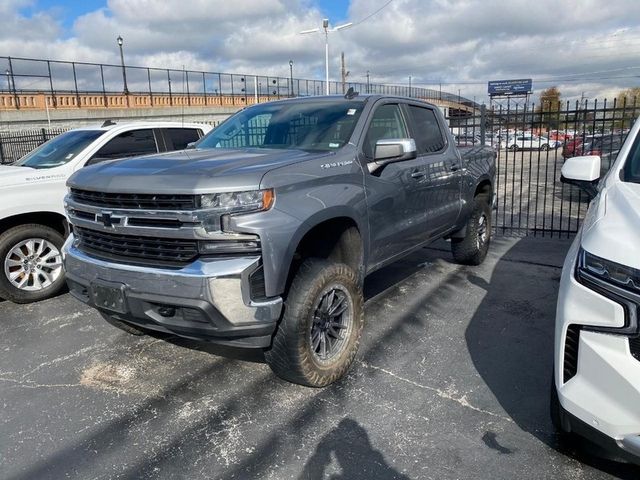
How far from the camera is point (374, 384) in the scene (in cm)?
354

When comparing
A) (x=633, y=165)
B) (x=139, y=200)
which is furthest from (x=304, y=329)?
(x=633, y=165)

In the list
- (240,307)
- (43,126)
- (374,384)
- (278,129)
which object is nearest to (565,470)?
(374,384)

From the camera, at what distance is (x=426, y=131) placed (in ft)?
16.7

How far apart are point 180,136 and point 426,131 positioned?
353 centimetres

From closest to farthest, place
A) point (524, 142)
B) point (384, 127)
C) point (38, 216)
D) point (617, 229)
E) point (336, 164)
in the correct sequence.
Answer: point (617, 229)
point (336, 164)
point (384, 127)
point (38, 216)
point (524, 142)

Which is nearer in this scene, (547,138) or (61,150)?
(61,150)

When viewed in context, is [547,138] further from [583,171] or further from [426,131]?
[583,171]

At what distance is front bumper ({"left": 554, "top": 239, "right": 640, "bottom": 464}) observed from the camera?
2.03m

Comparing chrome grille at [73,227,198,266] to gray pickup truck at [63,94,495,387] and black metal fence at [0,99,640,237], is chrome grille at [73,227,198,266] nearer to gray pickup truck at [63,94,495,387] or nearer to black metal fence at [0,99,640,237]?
gray pickup truck at [63,94,495,387]

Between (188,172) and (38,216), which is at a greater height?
(188,172)

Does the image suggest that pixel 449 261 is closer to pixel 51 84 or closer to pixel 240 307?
pixel 240 307

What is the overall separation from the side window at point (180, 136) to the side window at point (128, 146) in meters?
0.24

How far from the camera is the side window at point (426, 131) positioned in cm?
490

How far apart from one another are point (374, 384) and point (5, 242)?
3.92 m
